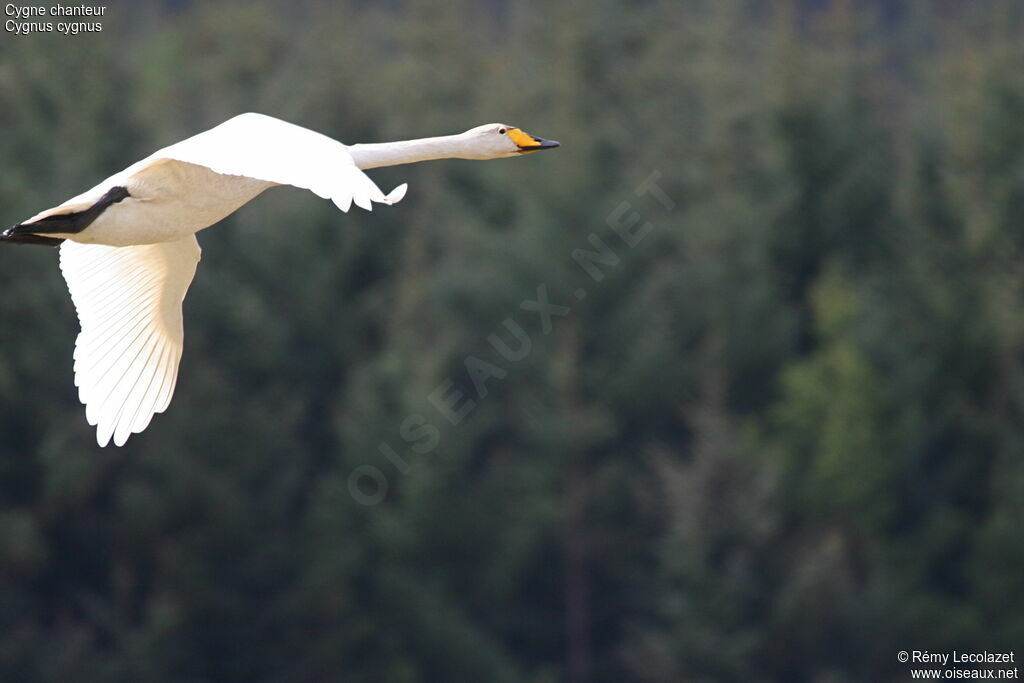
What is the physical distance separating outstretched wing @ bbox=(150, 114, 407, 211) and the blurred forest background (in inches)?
867

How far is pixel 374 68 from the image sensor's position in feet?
151

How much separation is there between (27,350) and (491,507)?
29.8 feet

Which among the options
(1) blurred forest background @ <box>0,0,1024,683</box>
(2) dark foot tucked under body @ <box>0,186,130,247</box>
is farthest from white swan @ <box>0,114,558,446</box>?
(1) blurred forest background @ <box>0,0,1024,683</box>

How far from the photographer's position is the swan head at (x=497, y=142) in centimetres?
1154

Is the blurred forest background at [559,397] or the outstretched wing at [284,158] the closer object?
the outstretched wing at [284,158]

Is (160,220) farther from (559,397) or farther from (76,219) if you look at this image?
(559,397)

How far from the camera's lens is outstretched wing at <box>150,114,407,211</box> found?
7.73 meters

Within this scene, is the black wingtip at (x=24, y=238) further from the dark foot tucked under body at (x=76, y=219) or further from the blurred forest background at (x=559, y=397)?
the blurred forest background at (x=559, y=397)

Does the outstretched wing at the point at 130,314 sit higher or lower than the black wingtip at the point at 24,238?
lower

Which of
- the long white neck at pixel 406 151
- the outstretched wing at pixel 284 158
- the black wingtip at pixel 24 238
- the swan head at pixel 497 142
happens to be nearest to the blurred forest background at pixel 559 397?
the swan head at pixel 497 142

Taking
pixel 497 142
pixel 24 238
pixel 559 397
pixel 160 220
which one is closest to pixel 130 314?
pixel 24 238

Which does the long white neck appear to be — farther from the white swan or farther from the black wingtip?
the black wingtip

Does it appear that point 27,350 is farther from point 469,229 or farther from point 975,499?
point 975,499

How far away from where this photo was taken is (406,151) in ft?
35.7
